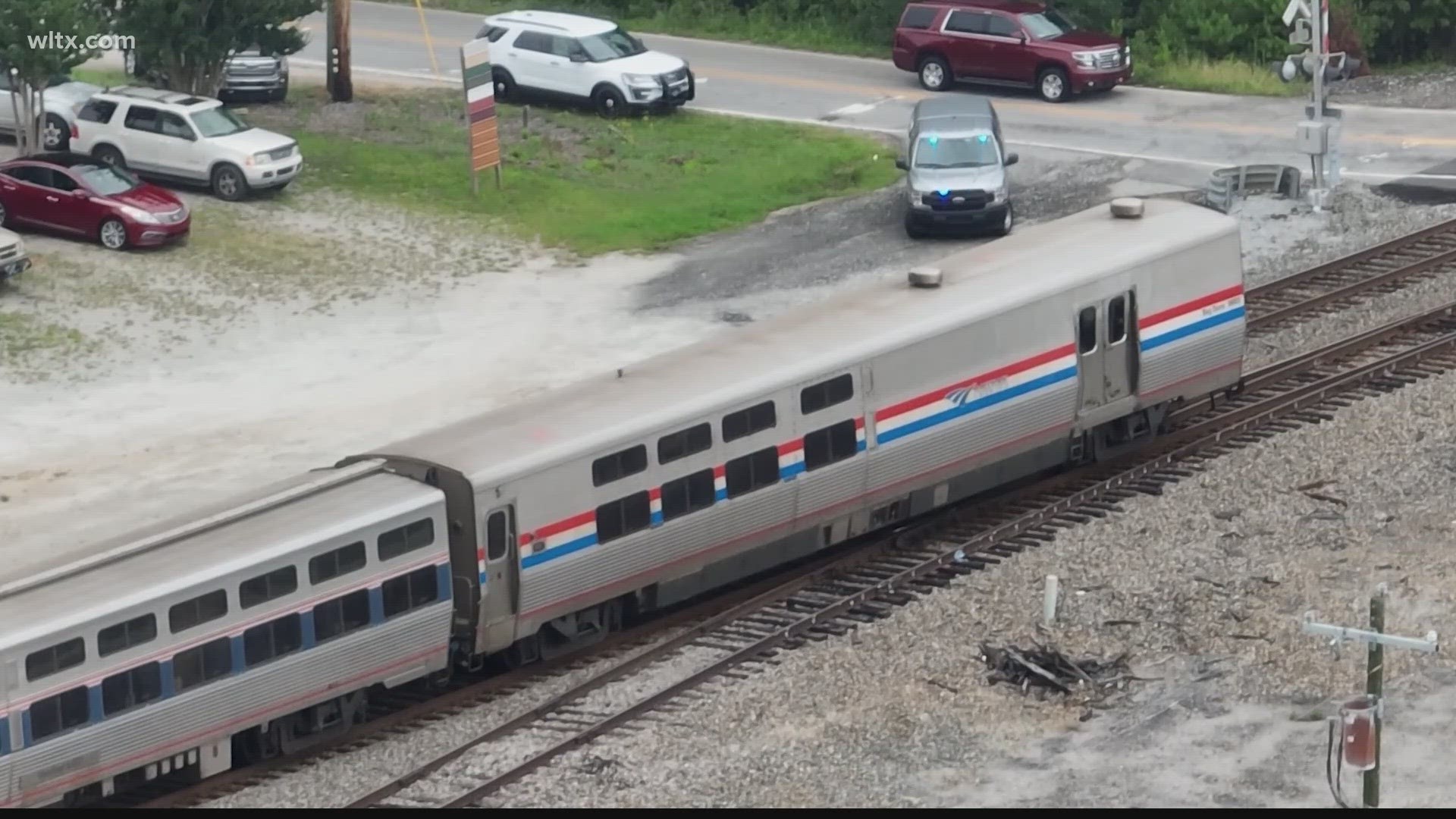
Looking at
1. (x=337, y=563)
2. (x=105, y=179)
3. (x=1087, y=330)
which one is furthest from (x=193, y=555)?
(x=105, y=179)

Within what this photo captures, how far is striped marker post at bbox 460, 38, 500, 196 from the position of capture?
40312 mm

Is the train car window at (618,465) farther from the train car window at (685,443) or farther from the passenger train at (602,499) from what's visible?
the train car window at (685,443)

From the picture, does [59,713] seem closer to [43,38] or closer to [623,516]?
[623,516]

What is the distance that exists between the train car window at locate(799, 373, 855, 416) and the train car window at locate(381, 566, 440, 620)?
172 inches

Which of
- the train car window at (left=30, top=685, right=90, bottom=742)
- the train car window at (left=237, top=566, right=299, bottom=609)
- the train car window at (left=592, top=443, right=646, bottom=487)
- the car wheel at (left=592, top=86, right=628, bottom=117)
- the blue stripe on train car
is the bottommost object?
the train car window at (left=30, top=685, right=90, bottom=742)

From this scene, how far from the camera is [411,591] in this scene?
20797 mm

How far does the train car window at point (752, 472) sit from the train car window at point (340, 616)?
13.3 feet

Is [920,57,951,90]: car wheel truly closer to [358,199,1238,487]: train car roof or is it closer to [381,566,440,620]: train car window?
[358,199,1238,487]: train car roof

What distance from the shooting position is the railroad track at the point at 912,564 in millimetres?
20000

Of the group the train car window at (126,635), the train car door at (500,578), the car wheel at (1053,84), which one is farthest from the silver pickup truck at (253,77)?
the train car window at (126,635)

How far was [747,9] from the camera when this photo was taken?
5603cm

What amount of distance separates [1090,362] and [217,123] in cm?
2026

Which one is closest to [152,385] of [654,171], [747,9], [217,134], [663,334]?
[663,334]

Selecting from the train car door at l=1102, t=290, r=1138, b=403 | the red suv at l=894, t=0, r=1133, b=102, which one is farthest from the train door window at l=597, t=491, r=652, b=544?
the red suv at l=894, t=0, r=1133, b=102
